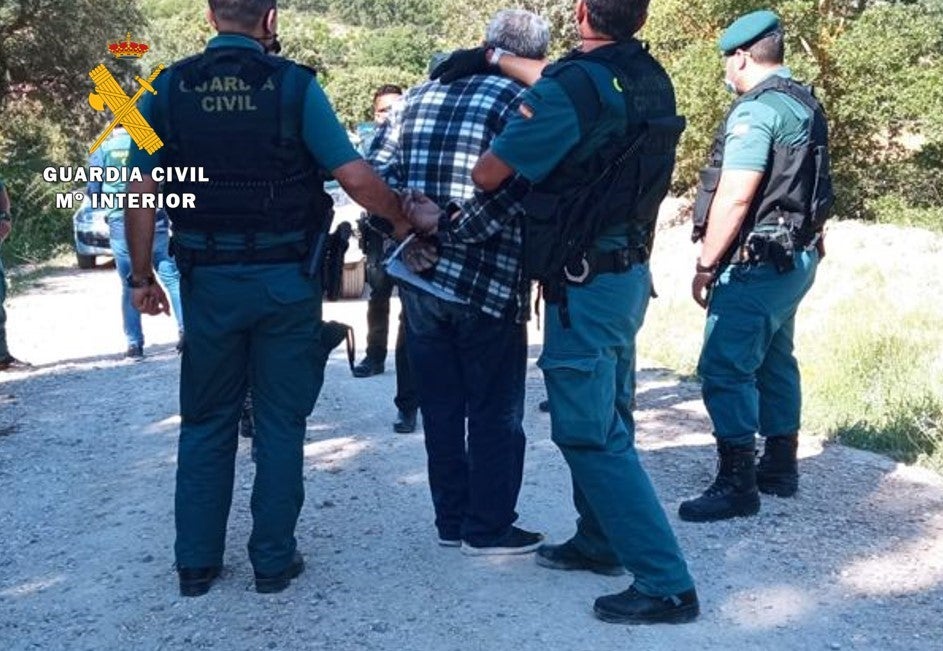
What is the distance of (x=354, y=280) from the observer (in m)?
12.5

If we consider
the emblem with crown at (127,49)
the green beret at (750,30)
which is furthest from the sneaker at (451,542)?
the emblem with crown at (127,49)

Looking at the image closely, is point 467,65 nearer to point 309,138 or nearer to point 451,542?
point 309,138

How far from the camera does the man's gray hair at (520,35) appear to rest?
391 centimetres

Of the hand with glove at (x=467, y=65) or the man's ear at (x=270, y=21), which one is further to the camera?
the hand with glove at (x=467, y=65)

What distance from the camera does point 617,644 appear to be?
3402 mm

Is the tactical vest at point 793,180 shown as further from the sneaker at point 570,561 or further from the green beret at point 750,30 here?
the sneaker at point 570,561

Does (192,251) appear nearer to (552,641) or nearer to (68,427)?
(552,641)

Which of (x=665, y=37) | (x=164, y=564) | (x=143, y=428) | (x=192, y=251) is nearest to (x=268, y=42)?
(x=192, y=251)

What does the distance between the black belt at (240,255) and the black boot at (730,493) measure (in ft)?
6.51

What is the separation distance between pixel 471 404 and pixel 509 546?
58cm

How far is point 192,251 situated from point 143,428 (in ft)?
9.51

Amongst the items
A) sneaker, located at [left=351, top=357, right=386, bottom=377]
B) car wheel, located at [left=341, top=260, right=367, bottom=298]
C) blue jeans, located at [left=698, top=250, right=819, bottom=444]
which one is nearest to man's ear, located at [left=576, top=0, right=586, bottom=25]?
blue jeans, located at [left=698, top=250, right=819, bottom=444]

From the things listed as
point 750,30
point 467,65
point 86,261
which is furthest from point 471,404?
point 86,261

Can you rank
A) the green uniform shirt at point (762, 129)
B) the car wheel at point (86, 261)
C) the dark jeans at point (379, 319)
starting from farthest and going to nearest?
the car wheel at point (86, 261), the dark jeans at point (379, 319), the green uniform shirt at point (762, 129)
